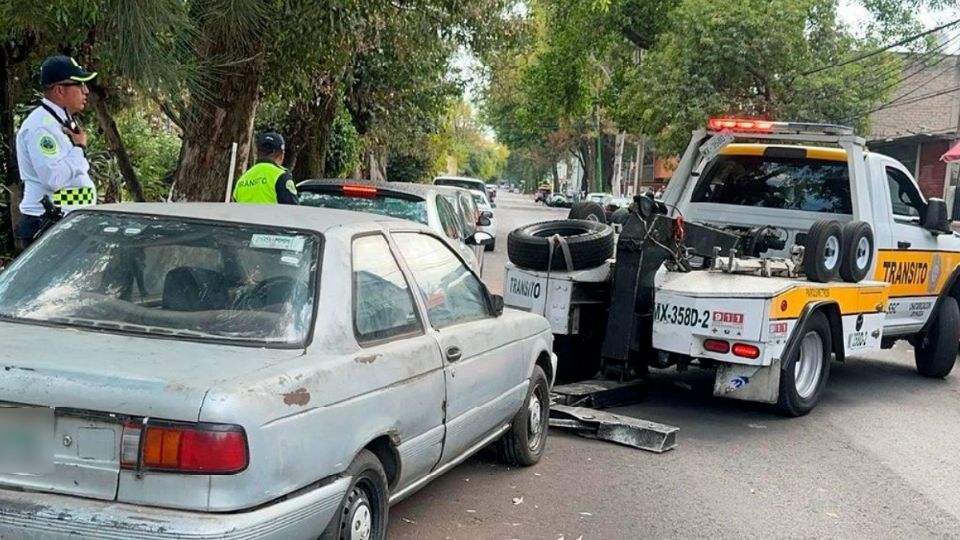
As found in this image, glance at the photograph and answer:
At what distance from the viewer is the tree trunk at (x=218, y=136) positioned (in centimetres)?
959

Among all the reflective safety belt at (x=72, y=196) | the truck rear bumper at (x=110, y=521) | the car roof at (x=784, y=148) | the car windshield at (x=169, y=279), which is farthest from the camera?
the car roof at (x=784, y=148)

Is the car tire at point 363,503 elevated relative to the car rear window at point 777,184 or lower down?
lower down

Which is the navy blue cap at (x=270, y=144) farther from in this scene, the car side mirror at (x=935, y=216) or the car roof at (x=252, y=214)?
the car side mirror at (x=935, y=216)

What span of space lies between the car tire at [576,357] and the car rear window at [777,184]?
91.8 inches

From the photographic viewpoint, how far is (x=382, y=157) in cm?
3347

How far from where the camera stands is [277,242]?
418cm

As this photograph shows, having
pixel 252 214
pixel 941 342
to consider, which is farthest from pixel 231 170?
pixel 941 342

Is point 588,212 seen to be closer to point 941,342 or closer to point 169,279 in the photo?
point 941,342

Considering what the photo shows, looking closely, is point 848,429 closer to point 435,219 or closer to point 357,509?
point 435,219

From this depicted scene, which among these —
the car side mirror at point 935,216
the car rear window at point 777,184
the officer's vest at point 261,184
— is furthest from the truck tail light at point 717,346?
the car side mirror at point 935,216

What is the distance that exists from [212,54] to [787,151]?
538 cm

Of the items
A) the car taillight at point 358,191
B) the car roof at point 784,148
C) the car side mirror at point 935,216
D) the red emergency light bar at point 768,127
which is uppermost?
the red emergency light bar at point 768,127

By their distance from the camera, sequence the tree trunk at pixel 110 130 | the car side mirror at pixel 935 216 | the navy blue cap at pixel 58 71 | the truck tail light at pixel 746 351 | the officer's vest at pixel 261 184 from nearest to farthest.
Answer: the navy blue cap at pixel 58 71, the truck tail light at pixel 746 351, the officer's vest at pixel 261 184, the car side mirror at pixel 935 216, the tree trunk at pixel 110 130

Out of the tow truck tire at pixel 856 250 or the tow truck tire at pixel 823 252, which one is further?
the tow truck tire at pixel 856 250
